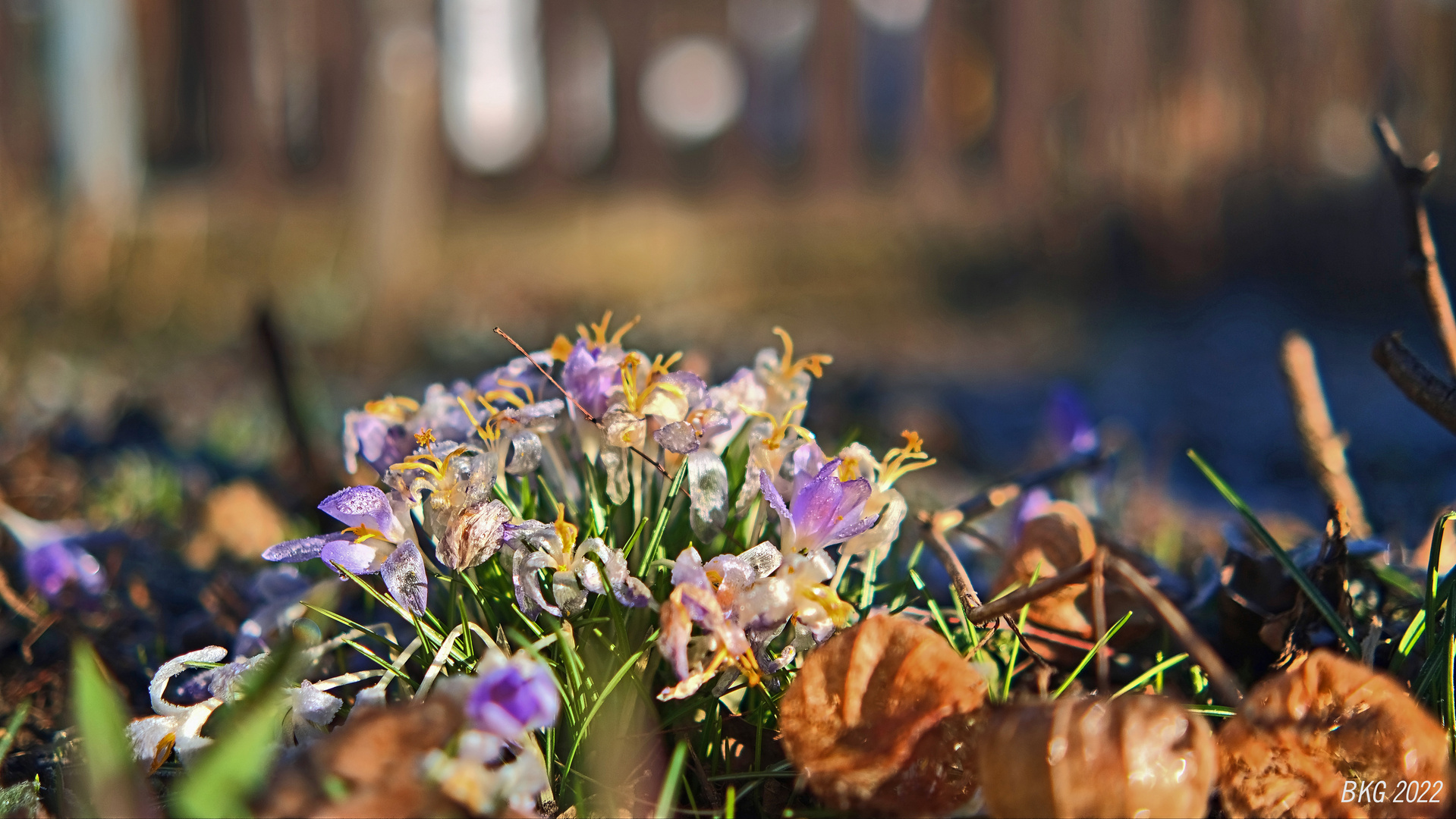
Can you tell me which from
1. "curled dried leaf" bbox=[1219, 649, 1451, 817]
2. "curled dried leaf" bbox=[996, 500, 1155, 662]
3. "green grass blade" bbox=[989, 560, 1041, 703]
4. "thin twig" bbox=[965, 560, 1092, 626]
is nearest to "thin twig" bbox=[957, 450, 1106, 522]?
"curled dried leaf" bbox=[996, 500, 1155, 662]

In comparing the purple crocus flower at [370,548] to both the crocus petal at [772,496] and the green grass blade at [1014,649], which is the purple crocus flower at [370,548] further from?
the green grass blade at [1014,649]

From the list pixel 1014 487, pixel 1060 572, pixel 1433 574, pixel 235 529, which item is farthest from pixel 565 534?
pixel 235 529

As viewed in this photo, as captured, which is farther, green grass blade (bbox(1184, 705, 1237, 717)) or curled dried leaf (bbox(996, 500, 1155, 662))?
curled dried leaf (bbox(996, 500, 1155, 662))

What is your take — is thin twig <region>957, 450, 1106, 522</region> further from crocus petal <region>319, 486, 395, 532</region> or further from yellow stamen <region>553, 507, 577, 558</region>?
crocus petal <region>319, 486, 395, 532</region>

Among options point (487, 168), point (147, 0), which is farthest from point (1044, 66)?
point (147, 0)

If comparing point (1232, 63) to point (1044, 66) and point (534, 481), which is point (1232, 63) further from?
point (534, 481)

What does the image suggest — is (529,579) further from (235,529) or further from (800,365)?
(235,529)
